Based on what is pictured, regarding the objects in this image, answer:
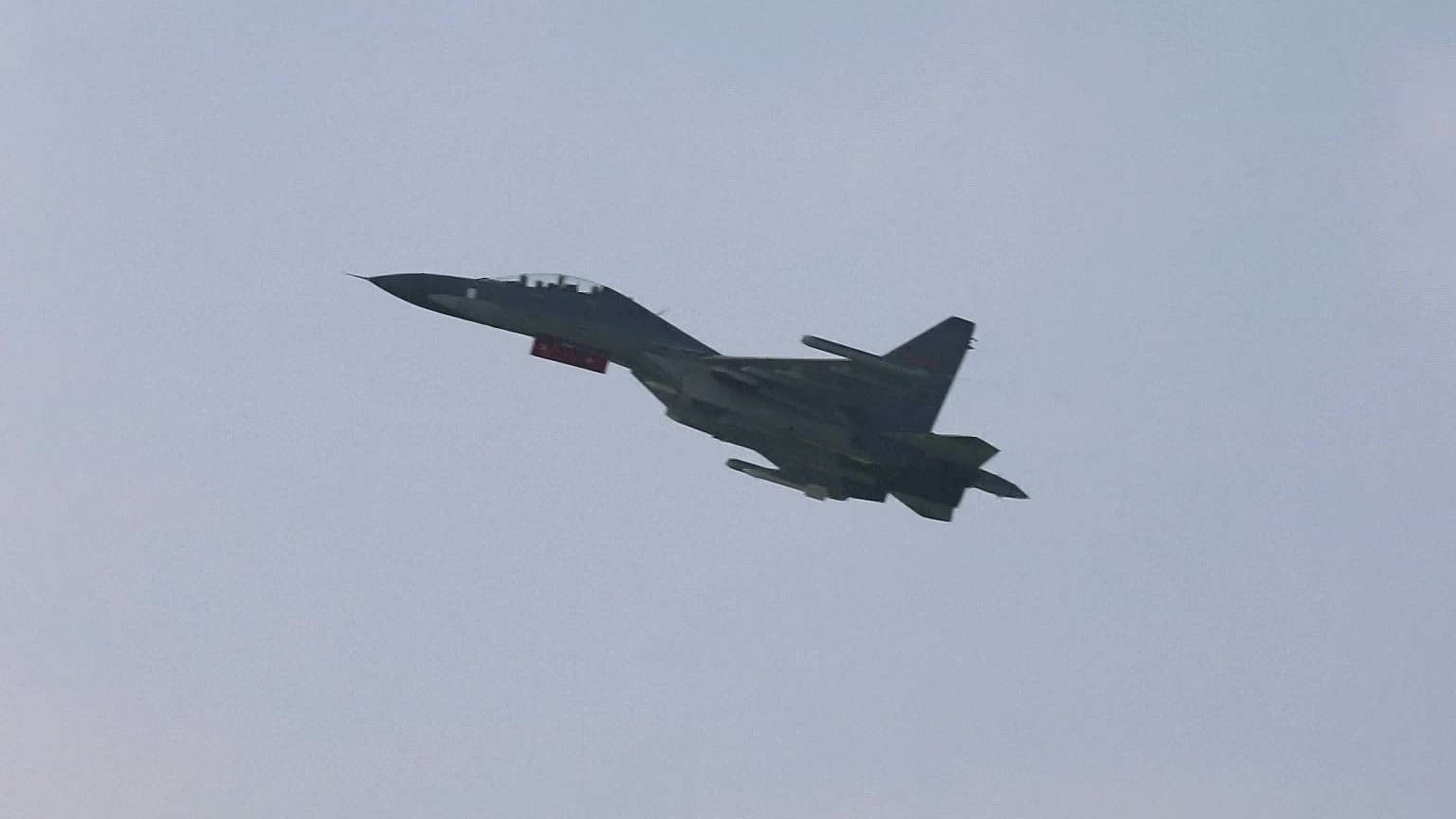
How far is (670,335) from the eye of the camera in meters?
72.3

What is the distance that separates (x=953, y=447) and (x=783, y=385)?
4.92 meters

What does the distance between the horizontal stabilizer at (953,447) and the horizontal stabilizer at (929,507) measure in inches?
60.3

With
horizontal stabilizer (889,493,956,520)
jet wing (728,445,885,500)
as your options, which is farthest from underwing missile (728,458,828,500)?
horizontal stabilizer (889,493,956,520)

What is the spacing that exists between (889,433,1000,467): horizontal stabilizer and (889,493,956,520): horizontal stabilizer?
60.3 inches

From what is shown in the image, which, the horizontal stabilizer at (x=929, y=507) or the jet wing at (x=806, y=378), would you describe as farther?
the horizontal stabilizer at (x=929, y=507)

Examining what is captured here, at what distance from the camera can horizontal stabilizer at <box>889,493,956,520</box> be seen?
72625 millimetres

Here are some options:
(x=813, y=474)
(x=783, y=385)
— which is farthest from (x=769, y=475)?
(x=783, y=385)

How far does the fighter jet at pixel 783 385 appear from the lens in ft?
232

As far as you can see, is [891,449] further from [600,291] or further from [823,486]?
[600,291]

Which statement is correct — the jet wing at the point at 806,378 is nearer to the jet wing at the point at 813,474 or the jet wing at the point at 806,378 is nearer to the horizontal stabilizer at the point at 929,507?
the jet wing at the point at 813,474

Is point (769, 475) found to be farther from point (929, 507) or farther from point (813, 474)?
point (929, 507)

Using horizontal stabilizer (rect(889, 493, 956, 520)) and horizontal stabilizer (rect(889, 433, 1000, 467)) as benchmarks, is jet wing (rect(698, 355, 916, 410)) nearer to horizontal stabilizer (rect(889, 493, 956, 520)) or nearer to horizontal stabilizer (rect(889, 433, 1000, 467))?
horizontal stabilizer (rect(889, 433, 1000, 467))

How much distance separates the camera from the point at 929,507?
72688mm

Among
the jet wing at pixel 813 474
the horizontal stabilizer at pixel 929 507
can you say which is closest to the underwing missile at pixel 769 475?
the jet wing at pixel 813 474
